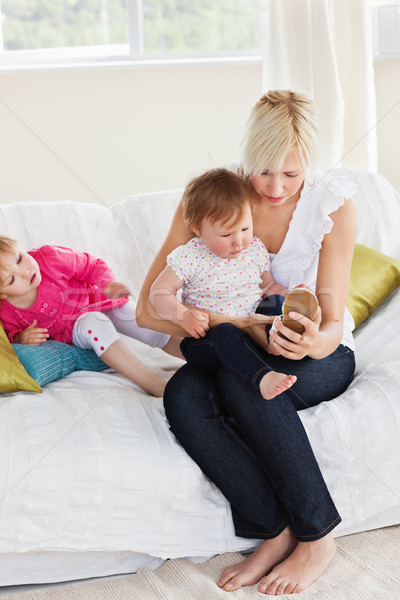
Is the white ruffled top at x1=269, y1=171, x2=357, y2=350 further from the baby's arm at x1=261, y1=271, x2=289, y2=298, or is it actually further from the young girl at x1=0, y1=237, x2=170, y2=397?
the young girl at x1=0, y1=237, x2=170, y2=397

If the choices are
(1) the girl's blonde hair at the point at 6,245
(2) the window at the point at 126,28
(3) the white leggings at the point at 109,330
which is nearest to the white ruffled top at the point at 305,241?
(3) the white leggings at the point at 109,330

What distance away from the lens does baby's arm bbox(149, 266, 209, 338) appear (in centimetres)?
150

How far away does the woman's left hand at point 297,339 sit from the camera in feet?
4.46

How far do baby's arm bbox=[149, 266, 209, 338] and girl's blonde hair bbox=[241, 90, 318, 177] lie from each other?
29 cm

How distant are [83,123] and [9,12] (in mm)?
585

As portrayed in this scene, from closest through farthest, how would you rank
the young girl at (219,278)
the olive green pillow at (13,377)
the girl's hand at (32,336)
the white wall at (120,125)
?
the young girl at (219,278) < the olive green pillow at (13,377) < the girl's hand at (32,336) < the white wall at (120,125)

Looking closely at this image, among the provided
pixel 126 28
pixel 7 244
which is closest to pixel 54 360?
pixel 7 244

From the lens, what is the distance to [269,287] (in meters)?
1.62

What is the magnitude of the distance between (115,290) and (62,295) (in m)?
0.14

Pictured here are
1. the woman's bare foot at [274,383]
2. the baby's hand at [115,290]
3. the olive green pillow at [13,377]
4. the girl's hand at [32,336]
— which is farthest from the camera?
the baby's hand at [115,290]

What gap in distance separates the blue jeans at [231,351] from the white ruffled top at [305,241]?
89mm

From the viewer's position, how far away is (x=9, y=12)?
116 inches

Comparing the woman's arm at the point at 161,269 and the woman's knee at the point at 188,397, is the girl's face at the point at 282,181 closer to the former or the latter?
the woman's arm at the point at 161,269

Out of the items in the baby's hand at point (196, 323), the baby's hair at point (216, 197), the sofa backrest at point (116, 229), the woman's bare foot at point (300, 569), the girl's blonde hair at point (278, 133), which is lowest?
the woman's bare foot at point (300, 569)
